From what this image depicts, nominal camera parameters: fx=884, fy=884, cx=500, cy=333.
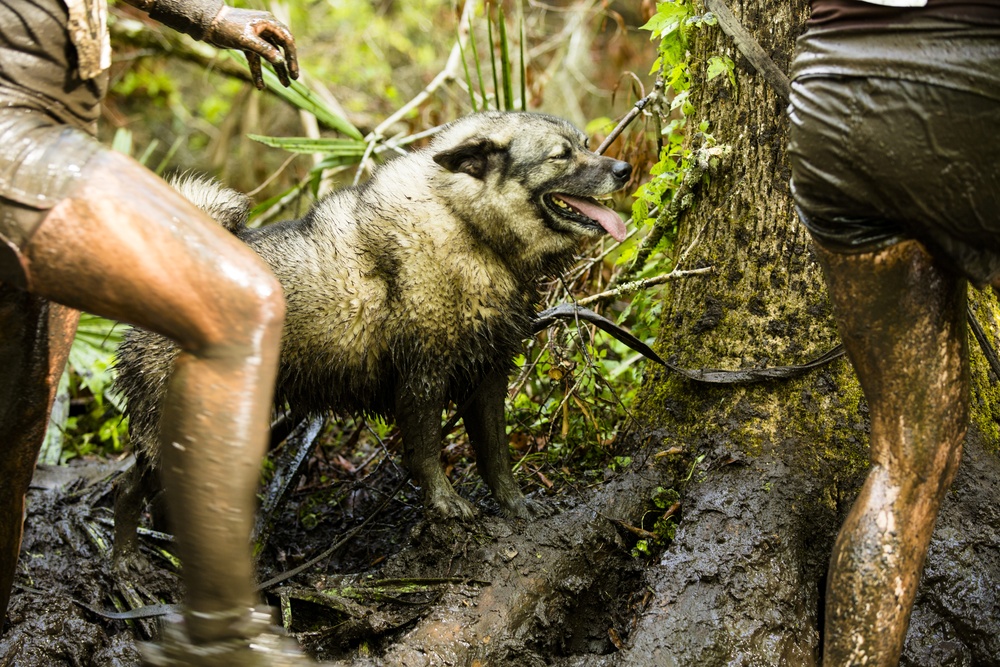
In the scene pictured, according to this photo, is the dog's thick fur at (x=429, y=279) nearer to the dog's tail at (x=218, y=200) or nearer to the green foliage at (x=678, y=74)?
the dog's tail at (x=218, y=200)

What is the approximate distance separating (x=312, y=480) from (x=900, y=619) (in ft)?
10.3

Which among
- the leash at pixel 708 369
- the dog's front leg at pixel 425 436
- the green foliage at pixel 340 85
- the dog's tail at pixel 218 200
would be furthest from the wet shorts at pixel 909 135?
the green foliage at pixel 340 85

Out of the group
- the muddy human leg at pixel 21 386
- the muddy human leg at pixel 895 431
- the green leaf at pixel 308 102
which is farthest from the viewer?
the green leaf at pixel 308 102

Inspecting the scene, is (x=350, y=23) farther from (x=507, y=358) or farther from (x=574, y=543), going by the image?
(x=574, y=543)

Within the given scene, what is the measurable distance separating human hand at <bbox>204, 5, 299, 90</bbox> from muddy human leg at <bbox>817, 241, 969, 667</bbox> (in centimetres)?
177

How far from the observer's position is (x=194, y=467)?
1.96m

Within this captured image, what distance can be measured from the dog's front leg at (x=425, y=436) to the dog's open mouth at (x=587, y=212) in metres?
0.92

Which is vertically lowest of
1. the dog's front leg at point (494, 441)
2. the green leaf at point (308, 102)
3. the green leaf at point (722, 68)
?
the dog's front leg at point (494, 441)

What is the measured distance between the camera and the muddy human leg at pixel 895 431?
2.23 metres

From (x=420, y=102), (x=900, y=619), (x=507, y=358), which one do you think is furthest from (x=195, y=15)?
(x=420, y=102)

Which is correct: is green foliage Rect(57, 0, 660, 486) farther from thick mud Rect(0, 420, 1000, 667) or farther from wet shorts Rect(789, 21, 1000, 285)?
wet shorts Rect(789, 21, 1000, 285)

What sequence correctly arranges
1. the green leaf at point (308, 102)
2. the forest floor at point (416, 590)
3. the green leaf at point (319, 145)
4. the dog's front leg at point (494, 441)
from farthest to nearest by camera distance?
the green leaf at point (308, 102) < the green leaf at point (319, 145) < the dog's front leg at point (494, 441) < the forest floor at point (416, 590)

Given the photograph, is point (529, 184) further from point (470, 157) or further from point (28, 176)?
point (28, 176)

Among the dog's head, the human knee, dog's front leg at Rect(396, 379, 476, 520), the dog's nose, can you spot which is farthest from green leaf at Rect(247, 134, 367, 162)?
the human knee
